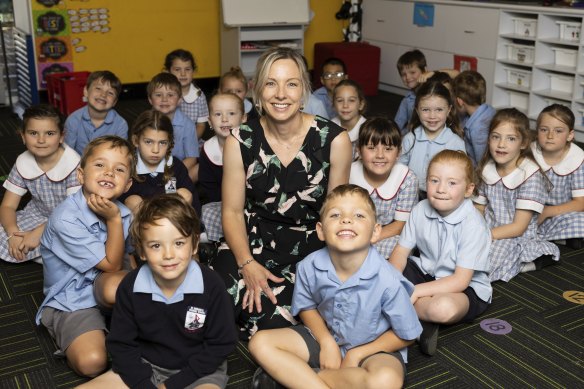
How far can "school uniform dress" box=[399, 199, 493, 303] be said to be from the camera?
7.22 ft

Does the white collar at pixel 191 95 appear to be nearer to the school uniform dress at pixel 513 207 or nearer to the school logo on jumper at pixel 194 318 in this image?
the school uniform dress at pixel 513 207

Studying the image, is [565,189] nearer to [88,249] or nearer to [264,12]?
[88,249]

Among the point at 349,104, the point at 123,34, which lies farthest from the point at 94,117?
the point at 123,34

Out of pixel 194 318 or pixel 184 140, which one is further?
pixel 184 140

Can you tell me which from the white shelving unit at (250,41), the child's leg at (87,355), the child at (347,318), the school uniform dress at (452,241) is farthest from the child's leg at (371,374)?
the white shelving unit at (250,41)

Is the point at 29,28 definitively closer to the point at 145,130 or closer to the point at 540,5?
the point at 145,130

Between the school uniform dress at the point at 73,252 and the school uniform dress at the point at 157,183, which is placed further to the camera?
the school uniform dress at the point at 157,183

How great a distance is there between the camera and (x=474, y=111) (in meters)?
3.50

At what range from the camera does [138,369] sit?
5.81ft

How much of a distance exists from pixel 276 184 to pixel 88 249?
2.07ft

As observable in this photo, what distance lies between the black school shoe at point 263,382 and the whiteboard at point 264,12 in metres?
4.46

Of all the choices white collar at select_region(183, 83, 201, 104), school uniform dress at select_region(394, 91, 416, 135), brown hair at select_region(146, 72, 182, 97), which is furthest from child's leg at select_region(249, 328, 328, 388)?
white collar at select_region(183, 83, 201, 104)

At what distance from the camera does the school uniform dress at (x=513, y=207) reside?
2650 mm

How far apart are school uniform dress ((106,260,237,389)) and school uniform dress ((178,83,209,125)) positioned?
2402mm
